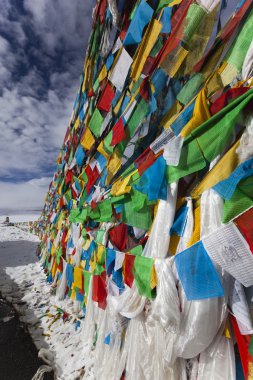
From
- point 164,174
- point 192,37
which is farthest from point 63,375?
point 192,37

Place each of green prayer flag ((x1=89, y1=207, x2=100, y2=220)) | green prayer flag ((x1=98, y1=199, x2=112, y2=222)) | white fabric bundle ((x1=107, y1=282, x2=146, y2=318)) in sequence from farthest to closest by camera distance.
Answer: green prayer flag ((x1=89, y1=207, x2=100, y2=220)) → green prayer flag ((x1=98, y1=199, x2=112, y2=222)) → white fabric bundle ((x1=107, y1=282, x2=146, y2=318))

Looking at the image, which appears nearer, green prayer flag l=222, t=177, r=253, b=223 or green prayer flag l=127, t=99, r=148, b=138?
green prayer flag l=222, t=177, r=253, b=223

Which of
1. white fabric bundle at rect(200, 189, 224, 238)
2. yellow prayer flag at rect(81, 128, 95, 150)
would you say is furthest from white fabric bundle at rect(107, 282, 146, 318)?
yellow prayer flag at rect(81, 128, 95, 150)

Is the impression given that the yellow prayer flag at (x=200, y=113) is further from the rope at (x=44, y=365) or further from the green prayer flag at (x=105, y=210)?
the rope at (x=44, y=365)

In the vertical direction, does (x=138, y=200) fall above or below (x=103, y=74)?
below

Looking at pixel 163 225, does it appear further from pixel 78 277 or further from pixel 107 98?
pixel 78 277

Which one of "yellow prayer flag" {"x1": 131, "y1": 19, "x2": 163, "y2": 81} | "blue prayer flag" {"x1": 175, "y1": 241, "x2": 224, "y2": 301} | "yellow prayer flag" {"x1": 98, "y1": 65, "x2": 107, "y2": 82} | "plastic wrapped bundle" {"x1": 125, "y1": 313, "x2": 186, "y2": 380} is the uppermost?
"yellow prayer flag" {"x1": 98, "y1": 65, "x2": 107, "y2": 82}

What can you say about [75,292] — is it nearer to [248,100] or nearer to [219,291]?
[219,291]

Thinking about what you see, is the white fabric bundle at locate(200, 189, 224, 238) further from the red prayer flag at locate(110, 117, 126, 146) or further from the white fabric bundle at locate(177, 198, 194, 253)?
the red prayer flag at locate(110, 117, 126, 146)

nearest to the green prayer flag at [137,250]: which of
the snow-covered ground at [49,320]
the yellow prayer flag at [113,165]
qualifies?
the yellow prayer flag at [113,165]

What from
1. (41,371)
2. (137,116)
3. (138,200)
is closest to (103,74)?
(137,116)

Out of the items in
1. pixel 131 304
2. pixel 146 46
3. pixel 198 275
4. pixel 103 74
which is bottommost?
pixel 131 304

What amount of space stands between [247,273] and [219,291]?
25 cm

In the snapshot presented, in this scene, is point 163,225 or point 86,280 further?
point 86,280
